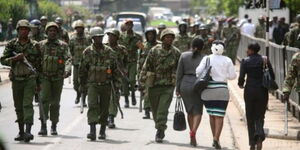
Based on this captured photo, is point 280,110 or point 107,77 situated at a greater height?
point 107,77

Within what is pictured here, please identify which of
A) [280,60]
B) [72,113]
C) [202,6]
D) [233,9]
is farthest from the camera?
[202,6]

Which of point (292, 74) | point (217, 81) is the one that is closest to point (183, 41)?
point (292, 74)

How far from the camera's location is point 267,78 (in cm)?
1283

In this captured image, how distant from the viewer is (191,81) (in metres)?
13.9

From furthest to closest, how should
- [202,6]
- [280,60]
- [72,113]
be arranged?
[202,6]
[280,60]
[72,113]

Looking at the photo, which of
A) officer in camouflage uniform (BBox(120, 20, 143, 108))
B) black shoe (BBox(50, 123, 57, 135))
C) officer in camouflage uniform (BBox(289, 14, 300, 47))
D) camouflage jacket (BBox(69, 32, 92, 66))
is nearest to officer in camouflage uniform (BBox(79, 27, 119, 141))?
black shoe (BBox(50, 123, 57, 135))

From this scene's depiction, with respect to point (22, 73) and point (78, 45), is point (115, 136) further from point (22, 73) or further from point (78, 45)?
point (78, 45)

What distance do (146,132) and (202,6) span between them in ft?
416

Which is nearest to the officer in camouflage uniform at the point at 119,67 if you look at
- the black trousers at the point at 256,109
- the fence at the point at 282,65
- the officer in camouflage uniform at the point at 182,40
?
the black trousers at the point at 256,109

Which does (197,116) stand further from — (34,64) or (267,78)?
(34,64)

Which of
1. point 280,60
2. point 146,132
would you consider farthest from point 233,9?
point 146,132

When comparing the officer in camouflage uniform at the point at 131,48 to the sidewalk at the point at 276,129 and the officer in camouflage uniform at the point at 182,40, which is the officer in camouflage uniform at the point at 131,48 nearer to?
the sidewalk at the point at 276,129

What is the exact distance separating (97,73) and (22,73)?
3.89ft

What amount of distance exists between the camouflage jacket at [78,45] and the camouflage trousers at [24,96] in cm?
578
